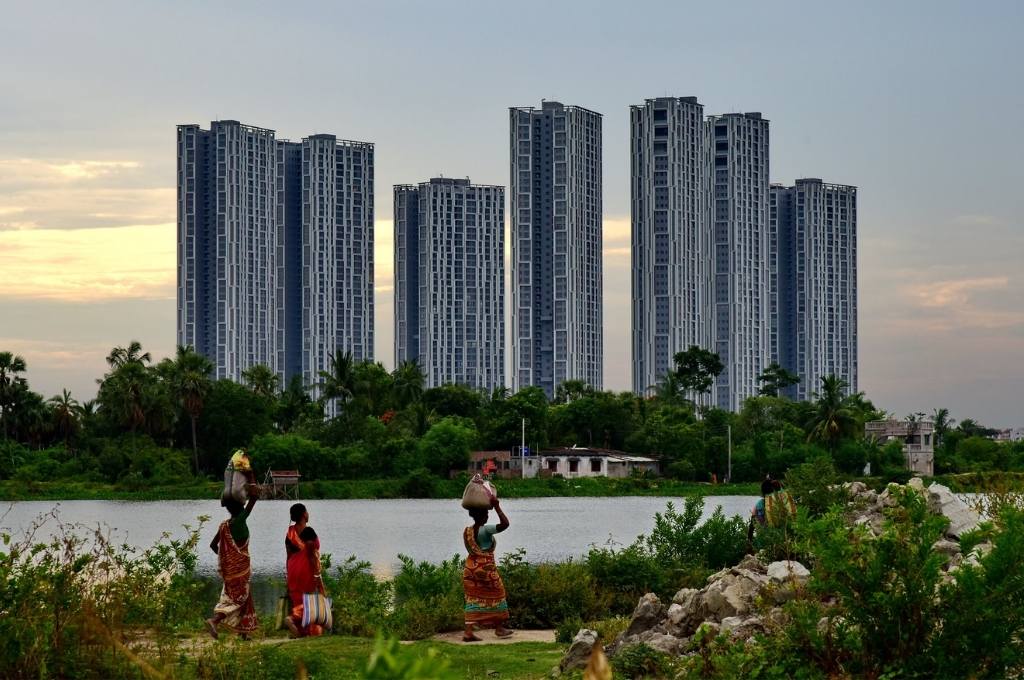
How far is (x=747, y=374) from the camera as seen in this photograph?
132 m

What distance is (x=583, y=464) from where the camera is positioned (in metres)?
70.1

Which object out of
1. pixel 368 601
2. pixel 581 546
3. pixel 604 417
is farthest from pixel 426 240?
pixel 368 601

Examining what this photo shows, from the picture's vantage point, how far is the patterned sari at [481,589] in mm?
14336

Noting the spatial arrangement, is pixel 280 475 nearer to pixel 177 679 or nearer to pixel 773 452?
pixel 773 452

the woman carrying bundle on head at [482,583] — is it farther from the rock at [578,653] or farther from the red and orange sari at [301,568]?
the rock at [578,653]

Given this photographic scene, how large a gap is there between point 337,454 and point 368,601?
50635 mm

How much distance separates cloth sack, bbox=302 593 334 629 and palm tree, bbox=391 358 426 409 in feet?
215

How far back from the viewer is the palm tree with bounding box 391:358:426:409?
8044 cm

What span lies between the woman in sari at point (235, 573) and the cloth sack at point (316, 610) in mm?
520

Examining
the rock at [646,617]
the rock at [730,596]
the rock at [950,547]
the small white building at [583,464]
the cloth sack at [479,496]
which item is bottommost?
the small white building at [583,464]

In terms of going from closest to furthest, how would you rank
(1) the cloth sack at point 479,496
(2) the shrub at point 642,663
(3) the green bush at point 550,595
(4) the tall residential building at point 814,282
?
(2) the shrub at point 642,663, (1) the cloth sack at point 479,496, (3) the green bush at point 550,595, (4) the tall residential building at point 814,282

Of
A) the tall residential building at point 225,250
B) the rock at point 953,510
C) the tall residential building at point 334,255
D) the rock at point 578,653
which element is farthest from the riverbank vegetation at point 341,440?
the tall residential building at point 334,255

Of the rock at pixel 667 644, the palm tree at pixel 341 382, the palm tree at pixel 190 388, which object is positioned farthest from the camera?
the palm tree at pixel 341 382

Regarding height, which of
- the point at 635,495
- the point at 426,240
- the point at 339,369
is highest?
the point at 426,240
